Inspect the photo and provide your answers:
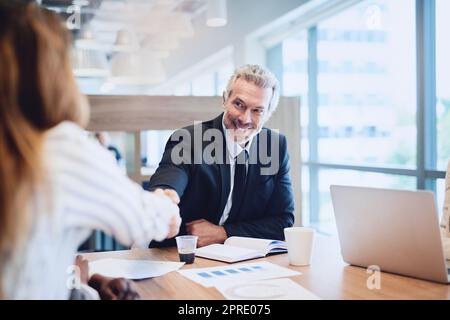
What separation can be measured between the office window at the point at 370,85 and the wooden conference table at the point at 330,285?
221cm

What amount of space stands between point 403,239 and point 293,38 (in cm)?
406

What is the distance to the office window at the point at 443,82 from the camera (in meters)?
3.21

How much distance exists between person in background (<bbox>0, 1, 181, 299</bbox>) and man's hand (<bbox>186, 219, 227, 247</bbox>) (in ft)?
2.89

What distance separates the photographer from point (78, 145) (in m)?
0.96

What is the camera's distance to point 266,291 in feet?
4.26

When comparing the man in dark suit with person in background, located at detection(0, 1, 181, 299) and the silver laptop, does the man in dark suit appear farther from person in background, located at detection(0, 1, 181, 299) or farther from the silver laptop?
person in background, located at detection(0, 1, 181, 299)

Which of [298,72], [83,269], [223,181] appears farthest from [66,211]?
[298,72]

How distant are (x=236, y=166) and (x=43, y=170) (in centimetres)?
138

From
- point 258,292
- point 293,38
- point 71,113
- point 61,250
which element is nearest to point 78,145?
point 71,113

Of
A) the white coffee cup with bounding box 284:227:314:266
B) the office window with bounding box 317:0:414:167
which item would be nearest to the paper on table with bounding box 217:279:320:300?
the white coffee cup with bounding box 284:227:314:266

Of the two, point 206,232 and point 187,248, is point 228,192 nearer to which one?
point 206,232

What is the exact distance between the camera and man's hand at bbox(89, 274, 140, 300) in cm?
126
